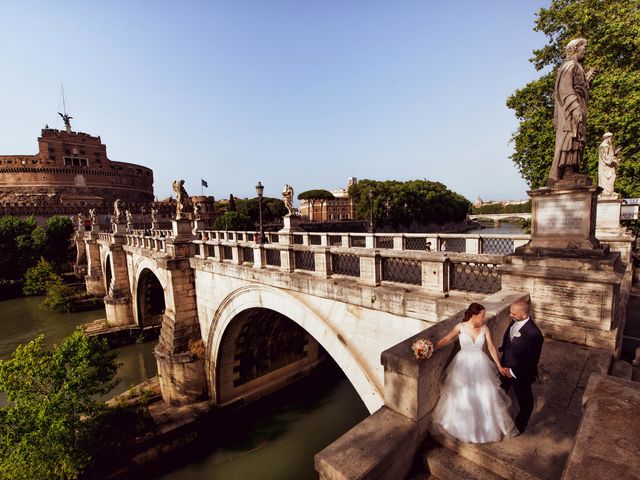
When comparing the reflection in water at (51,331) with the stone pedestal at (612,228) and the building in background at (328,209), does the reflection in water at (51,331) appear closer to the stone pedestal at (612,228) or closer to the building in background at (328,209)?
the stone pedestal at (612,228)

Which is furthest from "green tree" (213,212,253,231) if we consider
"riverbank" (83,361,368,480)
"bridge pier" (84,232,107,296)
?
"riverbank" (83,361,368,480)

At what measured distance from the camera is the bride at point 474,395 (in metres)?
3.16

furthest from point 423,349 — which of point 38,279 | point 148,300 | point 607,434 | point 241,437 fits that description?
point 38,279

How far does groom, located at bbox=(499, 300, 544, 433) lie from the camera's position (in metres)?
3.25

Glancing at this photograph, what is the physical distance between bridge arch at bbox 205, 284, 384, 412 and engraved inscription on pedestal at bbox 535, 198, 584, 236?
5.24 meters

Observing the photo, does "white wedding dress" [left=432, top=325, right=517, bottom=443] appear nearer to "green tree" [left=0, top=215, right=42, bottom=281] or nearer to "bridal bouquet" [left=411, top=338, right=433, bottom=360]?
"bridal bouquet" [left=411, top=338, right=433, bottom=360]

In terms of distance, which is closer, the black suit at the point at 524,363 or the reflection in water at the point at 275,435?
the black suit at the point at 524,363

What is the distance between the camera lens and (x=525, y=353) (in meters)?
3.32

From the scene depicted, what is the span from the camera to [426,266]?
6.78 metres

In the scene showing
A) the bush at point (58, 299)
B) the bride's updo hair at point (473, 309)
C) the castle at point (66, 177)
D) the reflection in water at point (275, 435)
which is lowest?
the reflection in water at point (275, 435)

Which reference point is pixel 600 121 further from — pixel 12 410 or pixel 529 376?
pixel 12 410

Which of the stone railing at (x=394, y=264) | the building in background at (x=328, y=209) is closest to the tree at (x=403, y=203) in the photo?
the building in background at (x=328, y=209)

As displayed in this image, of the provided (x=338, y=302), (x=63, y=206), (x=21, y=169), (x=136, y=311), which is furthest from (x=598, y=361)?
(x=21, y=169)

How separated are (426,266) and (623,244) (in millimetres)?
6913
